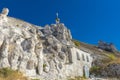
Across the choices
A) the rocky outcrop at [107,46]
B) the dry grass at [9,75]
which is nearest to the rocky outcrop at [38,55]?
the dry grass at [9,75]

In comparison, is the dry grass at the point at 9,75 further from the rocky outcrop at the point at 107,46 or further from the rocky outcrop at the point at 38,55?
the rocky outcrop at the point at 107,46

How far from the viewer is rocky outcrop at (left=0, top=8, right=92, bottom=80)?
45.9m

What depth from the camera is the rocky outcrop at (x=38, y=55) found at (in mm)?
45875

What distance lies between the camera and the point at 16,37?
161 feet

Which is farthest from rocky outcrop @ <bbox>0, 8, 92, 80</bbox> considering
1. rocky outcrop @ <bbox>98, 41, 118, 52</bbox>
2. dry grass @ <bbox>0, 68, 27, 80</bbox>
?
rocky outcrop @ <bbox>98, 41, 118, 52</bbox>

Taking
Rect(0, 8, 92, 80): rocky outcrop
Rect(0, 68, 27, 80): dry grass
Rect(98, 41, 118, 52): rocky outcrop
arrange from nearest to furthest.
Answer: Rect(0, 68, 27, 80): dry grass < Rect(0, 8, 92, 80): rocky outcrop < Rect(98, 41, 118, 52): rocky outcrop

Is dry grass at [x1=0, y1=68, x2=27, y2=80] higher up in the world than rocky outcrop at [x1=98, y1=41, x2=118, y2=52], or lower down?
lower down

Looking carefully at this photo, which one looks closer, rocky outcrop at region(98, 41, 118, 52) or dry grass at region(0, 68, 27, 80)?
dry grass at region(0, 68, 27, 80)

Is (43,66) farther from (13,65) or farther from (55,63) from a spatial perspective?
(13,65)

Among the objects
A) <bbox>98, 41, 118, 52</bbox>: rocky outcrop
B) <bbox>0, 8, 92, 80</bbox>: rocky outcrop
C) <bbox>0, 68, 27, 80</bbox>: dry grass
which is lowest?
<bbox>0, 68, 27, 80</bbox>: dry grass

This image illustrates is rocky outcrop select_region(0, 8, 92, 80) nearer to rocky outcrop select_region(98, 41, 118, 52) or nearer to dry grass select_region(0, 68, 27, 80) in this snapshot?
dry grass select_region(0, 68, 27, 80)

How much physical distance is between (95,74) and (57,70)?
16.3m

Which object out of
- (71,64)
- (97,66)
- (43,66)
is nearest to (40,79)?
→ (43,66)

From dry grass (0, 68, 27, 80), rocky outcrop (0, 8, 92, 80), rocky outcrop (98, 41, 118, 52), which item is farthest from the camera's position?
rocky outcrop (98, 41, 118, 52)
